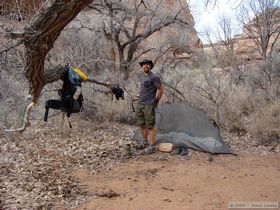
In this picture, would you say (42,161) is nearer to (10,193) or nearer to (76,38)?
(10,193)

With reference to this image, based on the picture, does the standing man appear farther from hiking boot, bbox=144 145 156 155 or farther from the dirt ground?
the dirt ground

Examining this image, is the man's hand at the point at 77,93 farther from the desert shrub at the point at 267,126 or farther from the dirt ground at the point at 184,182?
the desert shrub at the point at 267,126

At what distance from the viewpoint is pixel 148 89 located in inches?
292

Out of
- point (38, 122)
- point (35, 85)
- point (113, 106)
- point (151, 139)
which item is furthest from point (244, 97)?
point (35, 85)

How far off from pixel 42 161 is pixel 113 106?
13.2 ft

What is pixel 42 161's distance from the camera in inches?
257

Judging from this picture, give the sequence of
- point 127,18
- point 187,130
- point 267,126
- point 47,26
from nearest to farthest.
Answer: point 47,26 < point 187,130 < point 267,126 < point 127,18

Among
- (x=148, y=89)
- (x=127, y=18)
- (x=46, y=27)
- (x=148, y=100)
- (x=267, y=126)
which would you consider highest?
(x=127, y=18)

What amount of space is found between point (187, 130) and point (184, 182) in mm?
2491

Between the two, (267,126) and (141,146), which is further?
(267,126)

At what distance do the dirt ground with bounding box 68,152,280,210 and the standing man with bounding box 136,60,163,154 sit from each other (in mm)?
480

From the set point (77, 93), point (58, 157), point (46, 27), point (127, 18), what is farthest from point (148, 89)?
point (127, 18)

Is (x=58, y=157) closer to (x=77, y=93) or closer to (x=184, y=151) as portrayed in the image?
(x=77, y=93)

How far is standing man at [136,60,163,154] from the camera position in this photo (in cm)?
730
